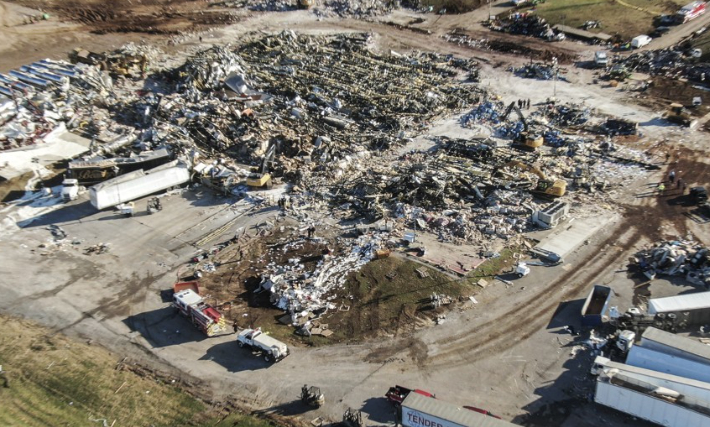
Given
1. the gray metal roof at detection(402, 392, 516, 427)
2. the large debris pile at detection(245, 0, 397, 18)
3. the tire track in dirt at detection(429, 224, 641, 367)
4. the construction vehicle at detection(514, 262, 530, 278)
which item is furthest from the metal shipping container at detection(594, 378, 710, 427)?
the large debris pile at detection(245, 0, 397, 18)

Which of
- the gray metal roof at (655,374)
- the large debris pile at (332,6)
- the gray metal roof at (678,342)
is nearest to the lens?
the gray metal roof at (655,374)

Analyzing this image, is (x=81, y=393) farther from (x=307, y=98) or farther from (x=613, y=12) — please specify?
(x=613, y=12)

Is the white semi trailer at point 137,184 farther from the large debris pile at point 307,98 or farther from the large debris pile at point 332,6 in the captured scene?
the large debris pile at point 332,6

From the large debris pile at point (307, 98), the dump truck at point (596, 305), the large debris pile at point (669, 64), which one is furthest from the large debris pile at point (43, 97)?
the large debris pile at point (669, 64)

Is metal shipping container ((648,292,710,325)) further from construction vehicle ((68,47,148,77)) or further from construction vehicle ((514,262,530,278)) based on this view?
construction vehicle ((68,47,148,77))

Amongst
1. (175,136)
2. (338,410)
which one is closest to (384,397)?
(338,410)

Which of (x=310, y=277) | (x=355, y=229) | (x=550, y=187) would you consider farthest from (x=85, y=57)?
(x=550, y=187)
